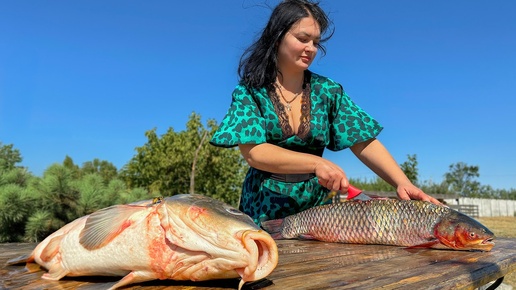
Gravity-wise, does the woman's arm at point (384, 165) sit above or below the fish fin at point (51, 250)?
above

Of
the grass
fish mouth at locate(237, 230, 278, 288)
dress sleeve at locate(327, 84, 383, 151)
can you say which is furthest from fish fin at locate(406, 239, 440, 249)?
the grass

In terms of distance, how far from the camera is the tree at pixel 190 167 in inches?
762

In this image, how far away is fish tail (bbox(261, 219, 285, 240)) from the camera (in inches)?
108

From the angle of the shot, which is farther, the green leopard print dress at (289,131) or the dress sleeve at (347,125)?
the dress sleeve at (347,125)

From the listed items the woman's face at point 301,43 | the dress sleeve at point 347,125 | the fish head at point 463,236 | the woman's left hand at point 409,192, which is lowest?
the fish head at point 463,236

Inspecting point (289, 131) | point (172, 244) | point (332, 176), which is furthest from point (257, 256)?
point (289, 131)

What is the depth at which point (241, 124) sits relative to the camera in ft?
9.07

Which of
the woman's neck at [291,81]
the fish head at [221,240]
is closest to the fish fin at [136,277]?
the fish head at [221,240]

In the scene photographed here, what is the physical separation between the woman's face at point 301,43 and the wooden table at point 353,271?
1.08m

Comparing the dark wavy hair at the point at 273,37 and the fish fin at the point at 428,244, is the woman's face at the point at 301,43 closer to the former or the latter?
the dark wavy hair at the point at 273,37

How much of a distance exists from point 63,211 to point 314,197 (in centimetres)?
351

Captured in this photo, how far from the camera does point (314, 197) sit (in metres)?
3.01

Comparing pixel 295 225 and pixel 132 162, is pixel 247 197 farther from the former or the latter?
pixel 132 162

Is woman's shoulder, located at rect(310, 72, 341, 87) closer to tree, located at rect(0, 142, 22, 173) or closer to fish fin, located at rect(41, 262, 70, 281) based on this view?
fish fin, located at rect(41, 262, 70, 281)
